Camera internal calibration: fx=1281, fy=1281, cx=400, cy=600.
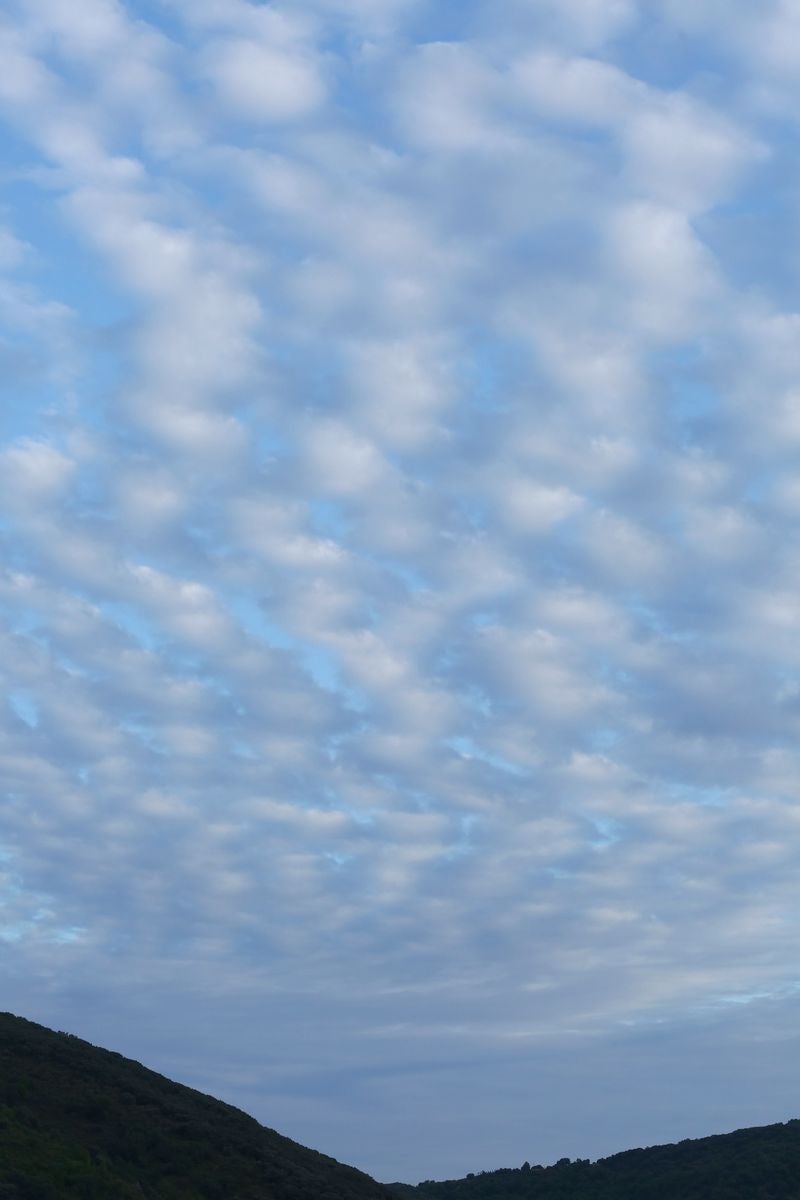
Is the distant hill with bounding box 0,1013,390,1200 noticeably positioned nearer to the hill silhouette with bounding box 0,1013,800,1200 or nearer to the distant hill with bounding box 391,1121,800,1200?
the hill silhouette with bounding box 0,1013,800,1200


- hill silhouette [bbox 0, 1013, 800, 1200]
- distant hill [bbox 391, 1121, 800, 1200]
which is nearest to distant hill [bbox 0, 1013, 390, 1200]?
hill silhouette [bbox 0, 1013, 800, 1200]

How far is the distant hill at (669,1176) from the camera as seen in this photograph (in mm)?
78312

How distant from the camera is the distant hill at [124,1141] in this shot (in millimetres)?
39344

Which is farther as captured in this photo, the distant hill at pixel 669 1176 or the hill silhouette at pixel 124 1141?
the distant hill at pixel 669 1176

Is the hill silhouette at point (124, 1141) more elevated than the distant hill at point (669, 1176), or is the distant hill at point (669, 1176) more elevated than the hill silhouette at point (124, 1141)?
the hill silhouette at point (124, 1141)

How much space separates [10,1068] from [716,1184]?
48.8 metres

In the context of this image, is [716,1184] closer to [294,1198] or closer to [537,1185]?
[537,1185]

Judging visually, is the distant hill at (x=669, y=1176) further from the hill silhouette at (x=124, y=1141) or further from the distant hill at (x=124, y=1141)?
the distant hill at (x=124, y=1141)

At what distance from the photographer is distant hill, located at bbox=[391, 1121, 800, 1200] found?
78312mm

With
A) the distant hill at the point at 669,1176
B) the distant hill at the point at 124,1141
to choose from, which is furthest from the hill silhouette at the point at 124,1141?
the distant hill at the point at 669,1176

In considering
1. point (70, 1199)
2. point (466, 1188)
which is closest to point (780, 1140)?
point (466, 1188)

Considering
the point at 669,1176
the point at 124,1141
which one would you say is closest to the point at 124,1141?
the point at 124,1141

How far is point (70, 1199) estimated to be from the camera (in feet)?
Answer: 121

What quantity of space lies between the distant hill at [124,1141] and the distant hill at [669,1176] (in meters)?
21.6
